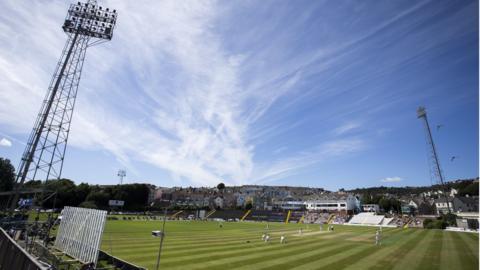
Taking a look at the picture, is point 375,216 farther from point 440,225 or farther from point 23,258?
point 23,258

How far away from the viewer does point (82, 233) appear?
2250 cm

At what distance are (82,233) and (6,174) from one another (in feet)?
215

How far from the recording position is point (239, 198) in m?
175

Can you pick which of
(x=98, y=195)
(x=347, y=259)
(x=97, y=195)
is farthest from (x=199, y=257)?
(x=98, y=195)

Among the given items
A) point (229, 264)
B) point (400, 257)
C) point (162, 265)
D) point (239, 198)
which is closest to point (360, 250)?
point (400, 257)

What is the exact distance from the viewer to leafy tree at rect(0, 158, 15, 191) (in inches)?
2625

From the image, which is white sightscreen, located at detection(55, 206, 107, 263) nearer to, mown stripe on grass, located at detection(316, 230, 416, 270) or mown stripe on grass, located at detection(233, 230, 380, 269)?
mown stripe on grass, located at detection(233, 230, 380, 269)

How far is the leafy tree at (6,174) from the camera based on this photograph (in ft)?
219

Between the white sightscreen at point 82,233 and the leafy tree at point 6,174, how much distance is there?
188 feet

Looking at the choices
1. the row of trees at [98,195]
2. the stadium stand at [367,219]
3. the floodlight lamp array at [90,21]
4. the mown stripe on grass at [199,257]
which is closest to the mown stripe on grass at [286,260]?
the mown stripe on grass at [199,257]

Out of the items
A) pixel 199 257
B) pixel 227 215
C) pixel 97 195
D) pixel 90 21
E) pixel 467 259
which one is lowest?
pixel 199 257

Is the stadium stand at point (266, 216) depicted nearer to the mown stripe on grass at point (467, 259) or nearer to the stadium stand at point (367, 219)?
the stadium stand at point (367, 219)

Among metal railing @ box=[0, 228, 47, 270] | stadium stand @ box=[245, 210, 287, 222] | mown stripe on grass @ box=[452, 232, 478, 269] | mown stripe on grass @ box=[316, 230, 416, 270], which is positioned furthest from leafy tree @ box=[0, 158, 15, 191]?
mown stripe on grass @ box=[452, 232, 478, 269]

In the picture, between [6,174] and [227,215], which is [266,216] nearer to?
[227,215]
